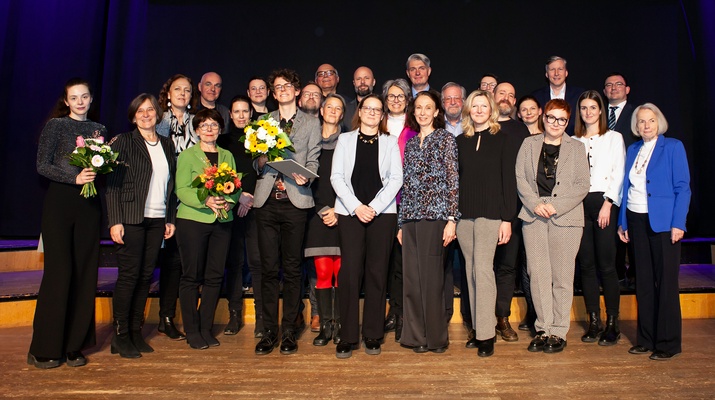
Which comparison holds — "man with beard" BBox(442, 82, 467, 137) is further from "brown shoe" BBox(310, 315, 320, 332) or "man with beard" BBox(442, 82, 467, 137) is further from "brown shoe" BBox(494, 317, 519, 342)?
"brown shoe" BBox(310, 315, 320, 332)

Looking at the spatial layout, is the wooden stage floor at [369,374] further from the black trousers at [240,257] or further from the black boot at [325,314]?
the black trousers at [240,257]

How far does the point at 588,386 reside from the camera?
301 cm

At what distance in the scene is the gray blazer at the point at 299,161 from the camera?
367 centimetres

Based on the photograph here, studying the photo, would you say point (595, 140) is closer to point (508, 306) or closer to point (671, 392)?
point (508, 306)

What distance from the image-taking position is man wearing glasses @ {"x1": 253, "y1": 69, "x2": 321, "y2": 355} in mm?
3684

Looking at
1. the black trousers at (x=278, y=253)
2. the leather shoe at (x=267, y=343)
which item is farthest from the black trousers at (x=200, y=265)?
the leather shoe at (x=267, y=343)

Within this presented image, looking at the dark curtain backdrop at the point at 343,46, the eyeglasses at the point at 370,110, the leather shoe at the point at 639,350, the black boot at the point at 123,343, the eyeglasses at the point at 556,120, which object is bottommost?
the black boot at the point at 123,343

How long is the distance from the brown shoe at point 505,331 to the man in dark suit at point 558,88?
183cm

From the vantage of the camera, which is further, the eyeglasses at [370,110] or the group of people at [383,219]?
the eyeglasses at [370,110]

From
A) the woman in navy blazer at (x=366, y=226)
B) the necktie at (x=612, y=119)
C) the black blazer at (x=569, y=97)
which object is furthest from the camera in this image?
the black blazer at (x=569, y=97)

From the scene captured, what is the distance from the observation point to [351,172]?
3662mm

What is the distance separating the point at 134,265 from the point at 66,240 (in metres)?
0.41

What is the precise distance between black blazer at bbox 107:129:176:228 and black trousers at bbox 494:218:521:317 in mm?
2232

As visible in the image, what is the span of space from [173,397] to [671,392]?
241 centimetres
